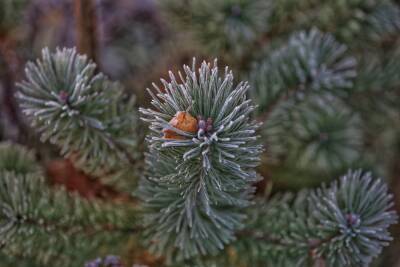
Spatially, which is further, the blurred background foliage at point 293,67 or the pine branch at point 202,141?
the blurred background foliage at point 293,67

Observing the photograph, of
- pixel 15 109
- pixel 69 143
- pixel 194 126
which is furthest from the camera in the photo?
pixel 15 109

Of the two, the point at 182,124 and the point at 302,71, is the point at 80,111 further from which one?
the point at 302,71

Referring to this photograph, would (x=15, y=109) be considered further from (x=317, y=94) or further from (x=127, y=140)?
(x=317, y=94)

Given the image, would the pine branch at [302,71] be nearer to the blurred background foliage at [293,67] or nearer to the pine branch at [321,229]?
the blurred background foliage at [293,67]

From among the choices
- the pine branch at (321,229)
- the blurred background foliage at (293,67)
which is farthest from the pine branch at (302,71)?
the pine branch at (321,229)

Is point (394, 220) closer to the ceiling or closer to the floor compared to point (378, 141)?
closer to the floor

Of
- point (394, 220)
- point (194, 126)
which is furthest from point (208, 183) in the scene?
point (394, 220)
